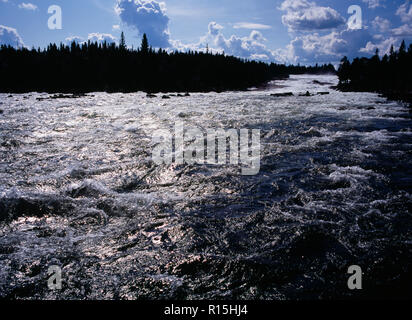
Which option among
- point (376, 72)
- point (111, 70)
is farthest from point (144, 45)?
point (376, 72)

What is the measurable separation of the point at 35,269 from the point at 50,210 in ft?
6.82

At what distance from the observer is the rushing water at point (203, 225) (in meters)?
4.04

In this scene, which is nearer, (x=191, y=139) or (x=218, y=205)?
(x=218, y=205)

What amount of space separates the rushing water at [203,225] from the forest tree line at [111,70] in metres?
69.3

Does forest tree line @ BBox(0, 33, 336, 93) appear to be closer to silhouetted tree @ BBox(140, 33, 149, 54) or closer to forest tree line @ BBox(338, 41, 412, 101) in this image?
silhouetted tree @ BBox(140, 33, 149, 54)

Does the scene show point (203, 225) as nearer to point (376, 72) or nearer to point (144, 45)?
point (376, 72)

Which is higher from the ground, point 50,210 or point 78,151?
point 78,151

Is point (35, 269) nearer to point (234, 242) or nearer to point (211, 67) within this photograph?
point (234, 242)

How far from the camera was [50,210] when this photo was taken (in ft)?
19.9

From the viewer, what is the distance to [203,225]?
5535 mm

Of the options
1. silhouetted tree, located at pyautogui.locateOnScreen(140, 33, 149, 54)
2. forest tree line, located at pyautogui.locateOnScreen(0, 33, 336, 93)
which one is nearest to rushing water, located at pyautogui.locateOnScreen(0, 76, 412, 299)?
forest tree line, located at pyautogui.locateOnScreen(0, 33, 336, 93)

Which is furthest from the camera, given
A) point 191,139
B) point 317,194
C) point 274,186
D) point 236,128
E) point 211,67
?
point 211,67

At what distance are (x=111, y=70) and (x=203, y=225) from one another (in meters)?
94.6

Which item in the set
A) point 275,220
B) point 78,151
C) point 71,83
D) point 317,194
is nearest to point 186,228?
point 275,220
